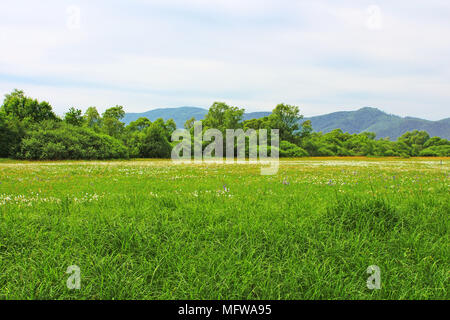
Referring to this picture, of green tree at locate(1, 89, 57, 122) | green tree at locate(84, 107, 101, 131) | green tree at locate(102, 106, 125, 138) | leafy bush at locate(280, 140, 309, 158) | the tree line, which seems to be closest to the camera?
the tree line

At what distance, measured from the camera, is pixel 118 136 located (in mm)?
55344

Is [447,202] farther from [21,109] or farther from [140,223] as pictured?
[21,109]

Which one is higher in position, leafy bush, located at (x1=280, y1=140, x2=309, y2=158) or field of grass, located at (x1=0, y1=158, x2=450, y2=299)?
leafy bush, located at (x1=280, y1=140, x2=309, y2=158)

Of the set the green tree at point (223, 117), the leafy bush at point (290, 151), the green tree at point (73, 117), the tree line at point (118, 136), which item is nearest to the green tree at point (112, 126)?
the tree line at point (118, 136)

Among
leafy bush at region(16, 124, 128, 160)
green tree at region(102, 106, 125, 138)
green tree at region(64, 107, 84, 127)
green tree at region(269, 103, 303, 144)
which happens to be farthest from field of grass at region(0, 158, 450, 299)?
green tree at region(269, 103, 303, 144)

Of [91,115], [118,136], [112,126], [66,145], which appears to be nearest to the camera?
[66,145]

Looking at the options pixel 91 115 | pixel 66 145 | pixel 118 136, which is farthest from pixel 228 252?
pixel 91 115

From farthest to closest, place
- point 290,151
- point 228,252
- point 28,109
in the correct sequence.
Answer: point 290,151
point 28,109
point 228,252

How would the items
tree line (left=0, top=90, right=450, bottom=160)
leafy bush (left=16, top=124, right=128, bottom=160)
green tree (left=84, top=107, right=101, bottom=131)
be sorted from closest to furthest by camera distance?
leafy bush (left=16, top=124, right=128, bottom=160)
tree line (left=0, top=90, right=450, bottom=160)
green tree (left=84, top=107, right=101, bottom=131)

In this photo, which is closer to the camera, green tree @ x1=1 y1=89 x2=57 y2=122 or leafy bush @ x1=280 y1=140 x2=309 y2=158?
green tree @ x1=1 y1=89 x2=57 y2=122

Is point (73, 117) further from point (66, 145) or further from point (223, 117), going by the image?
point (223, 117)

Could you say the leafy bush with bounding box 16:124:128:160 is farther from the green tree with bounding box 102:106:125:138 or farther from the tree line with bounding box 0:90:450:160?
the green tree with bounding box 102:106:125:138

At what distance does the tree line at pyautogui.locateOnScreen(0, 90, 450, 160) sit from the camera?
35562 millimetres
